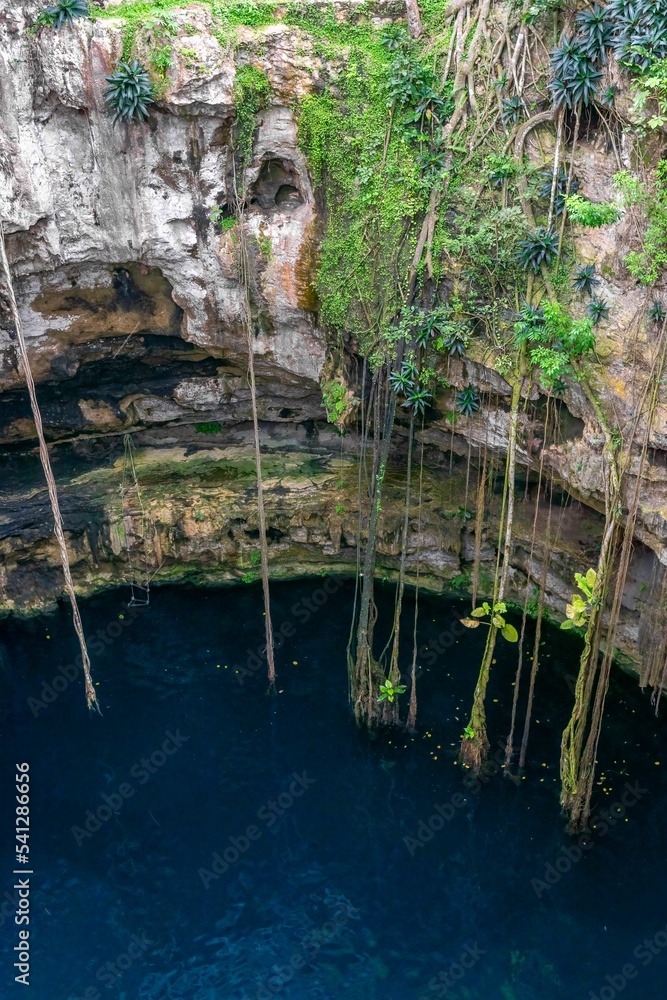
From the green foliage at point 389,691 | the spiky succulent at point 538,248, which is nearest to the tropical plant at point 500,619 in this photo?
the green foliage at point 389,691

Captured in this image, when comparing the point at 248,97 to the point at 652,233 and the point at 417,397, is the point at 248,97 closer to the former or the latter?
the point at 417,397

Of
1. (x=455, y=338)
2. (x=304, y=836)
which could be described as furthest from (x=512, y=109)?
(x=304, y=836)

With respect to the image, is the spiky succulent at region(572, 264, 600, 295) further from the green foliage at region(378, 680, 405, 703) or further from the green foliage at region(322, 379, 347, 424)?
the green foliage at region(378, 680, 405, 703)

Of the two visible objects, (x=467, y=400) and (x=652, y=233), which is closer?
(x=652, y=233)

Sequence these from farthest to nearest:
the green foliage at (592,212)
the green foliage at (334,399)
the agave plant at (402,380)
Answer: the green foliage at (334,399) < the agave plant at (402,380) < the green foliage at (592,212)

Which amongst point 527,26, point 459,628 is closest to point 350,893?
point 459,628

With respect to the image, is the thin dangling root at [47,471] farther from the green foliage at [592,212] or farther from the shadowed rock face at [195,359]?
the green foliage at [592,212]
